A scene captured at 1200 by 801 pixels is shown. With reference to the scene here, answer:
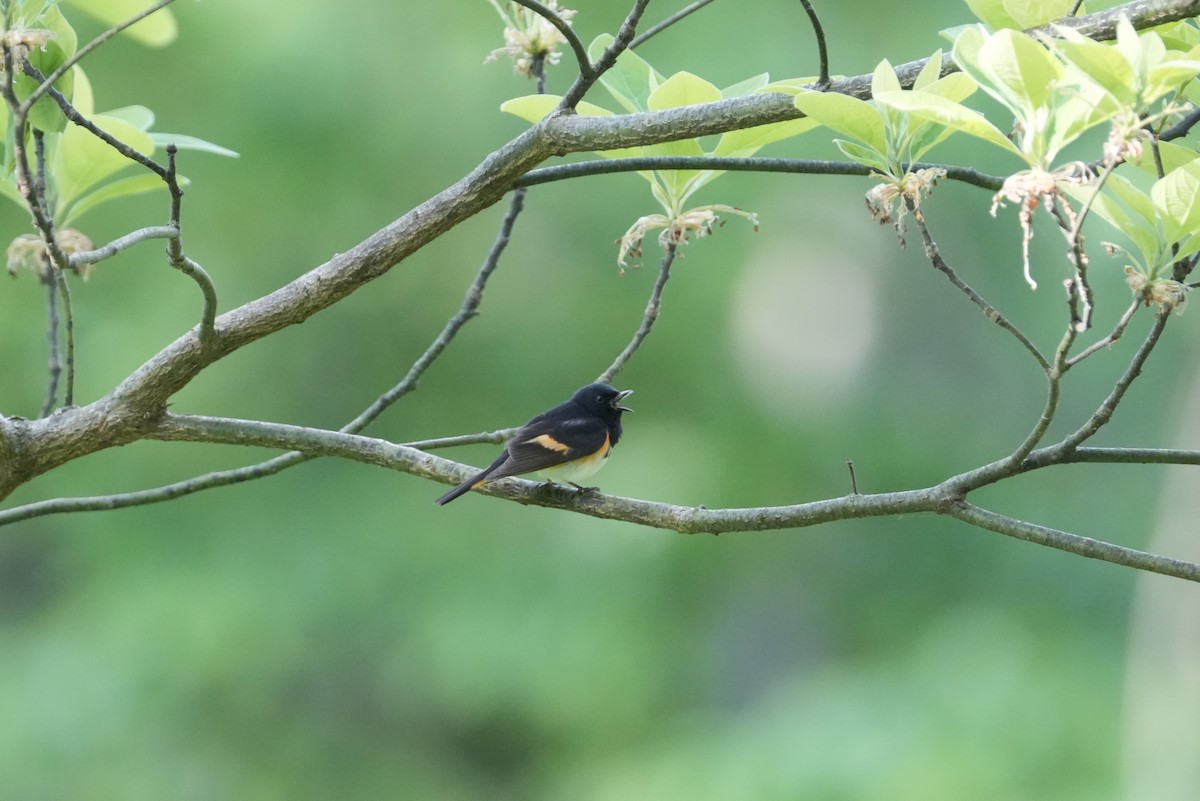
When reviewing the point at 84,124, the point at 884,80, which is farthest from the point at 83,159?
the point at 884,80

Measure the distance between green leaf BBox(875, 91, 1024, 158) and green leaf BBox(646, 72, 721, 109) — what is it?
1.66ft

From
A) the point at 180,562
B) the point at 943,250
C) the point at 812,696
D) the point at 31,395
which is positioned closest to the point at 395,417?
the point at 180,562

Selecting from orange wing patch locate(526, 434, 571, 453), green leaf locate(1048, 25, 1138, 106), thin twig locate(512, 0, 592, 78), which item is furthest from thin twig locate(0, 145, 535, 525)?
green leaf locate(1048, 25, 1138, 106)

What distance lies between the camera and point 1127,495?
824 centimetres

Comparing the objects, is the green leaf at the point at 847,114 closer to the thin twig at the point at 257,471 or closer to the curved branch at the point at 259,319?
the curved branch at the point at 259,319

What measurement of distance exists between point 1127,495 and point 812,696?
2869mm

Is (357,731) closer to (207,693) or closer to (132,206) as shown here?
(207,693)

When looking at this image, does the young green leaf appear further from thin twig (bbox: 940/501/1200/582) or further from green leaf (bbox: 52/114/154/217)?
green leaf (bbox: 52/114/154/217)

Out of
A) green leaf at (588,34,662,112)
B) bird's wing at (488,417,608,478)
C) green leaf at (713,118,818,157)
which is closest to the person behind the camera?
green leaf at (713,118,818,157)

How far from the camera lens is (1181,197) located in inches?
58.6

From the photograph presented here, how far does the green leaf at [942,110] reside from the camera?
1.40m

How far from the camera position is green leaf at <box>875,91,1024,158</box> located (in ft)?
4.59

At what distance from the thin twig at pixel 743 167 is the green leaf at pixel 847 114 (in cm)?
5

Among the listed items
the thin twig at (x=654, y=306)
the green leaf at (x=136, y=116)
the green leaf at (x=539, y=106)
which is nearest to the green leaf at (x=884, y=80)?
the green leaf at (x=539, y=106)
